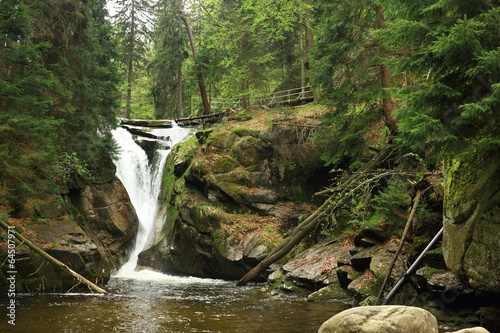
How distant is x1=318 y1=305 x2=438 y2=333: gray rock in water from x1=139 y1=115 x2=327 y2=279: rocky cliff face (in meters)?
10.8

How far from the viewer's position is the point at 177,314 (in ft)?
30.0

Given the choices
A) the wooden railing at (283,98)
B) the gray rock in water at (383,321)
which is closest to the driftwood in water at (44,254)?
the gray rock in water at (383,321)

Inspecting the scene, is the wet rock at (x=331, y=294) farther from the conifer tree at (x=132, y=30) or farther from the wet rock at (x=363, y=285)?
the conifer tree at (x=132, y=30)

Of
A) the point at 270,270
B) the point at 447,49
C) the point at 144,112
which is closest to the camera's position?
the point at 447,49

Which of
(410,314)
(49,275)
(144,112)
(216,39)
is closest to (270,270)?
(49,275)

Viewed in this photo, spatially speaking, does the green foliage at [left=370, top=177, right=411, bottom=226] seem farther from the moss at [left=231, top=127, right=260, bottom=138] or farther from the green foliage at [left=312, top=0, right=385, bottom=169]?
the moss at [left=231, top=127, right=260, bottom=138]

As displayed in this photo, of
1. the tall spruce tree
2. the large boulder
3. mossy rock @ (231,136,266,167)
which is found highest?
the tall spruce tree

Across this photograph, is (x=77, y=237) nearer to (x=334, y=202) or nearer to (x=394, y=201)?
(x=334, y=202)

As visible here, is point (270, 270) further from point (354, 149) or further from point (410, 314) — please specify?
point (410, 314)

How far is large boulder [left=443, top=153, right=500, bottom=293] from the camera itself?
5.91m

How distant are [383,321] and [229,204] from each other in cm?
1341

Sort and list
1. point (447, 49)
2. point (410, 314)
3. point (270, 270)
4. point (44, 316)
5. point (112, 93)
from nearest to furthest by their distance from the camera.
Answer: point (410, 314), point (447, 49), point (44, 316), point (270, 270), point (112, 93)

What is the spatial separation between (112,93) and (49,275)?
971 centimetres

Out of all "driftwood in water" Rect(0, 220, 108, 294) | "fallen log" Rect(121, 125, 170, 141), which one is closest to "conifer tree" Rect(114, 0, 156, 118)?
"fallen log" Rect(121, 125, 170, 141)
